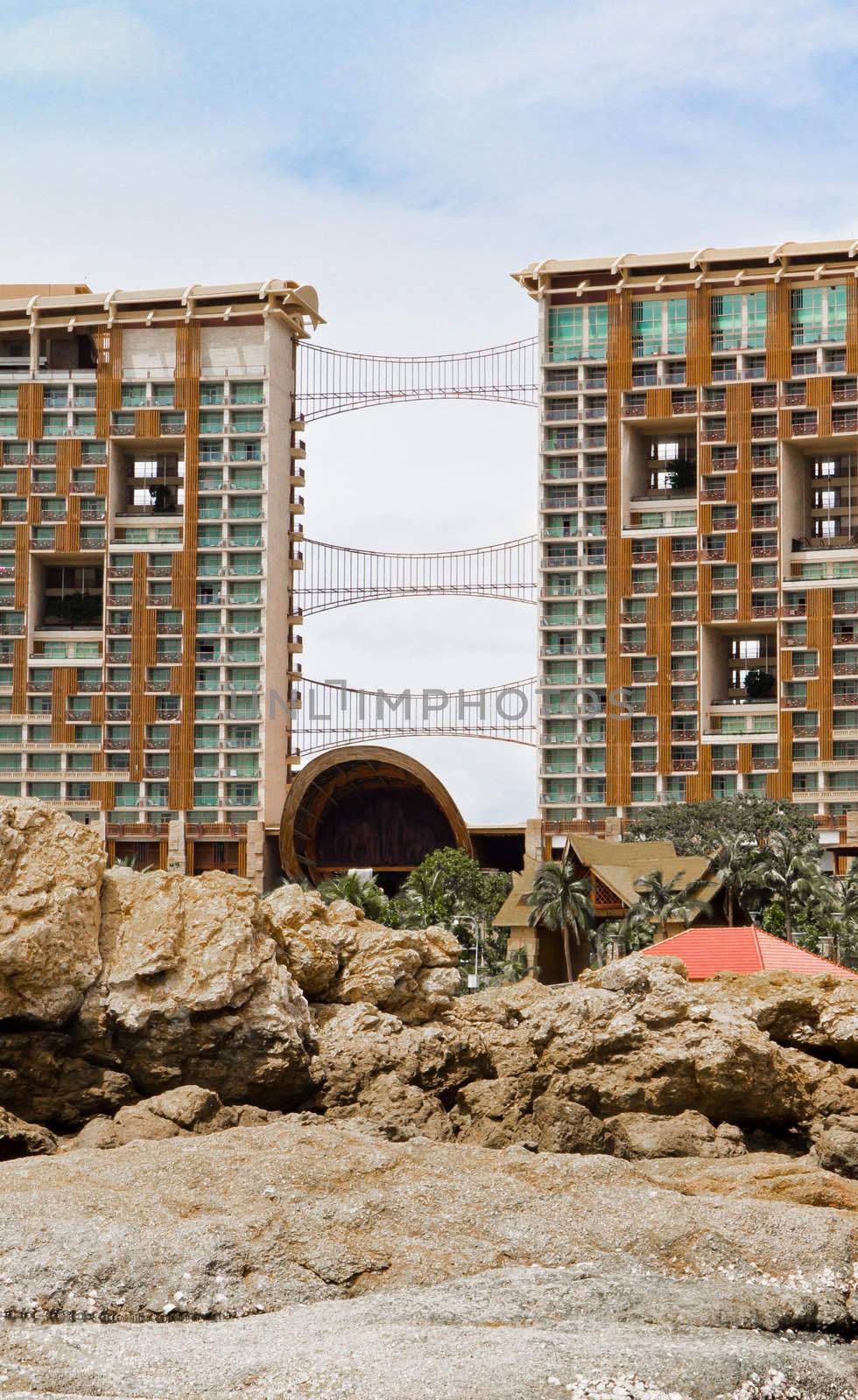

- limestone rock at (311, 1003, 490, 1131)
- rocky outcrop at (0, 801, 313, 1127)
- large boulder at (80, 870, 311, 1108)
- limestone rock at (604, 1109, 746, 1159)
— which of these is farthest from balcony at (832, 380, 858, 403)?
large boulder at (80, 870, 311, 1108)

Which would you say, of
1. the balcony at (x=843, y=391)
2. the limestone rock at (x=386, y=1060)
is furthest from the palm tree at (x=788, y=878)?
the limestone rock at (x=386, y=1060)

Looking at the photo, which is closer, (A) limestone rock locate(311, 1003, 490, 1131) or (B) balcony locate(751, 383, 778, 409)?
(A) limestone rock locate(311, 1003, 490, 1131)

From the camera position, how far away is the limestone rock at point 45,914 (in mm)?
29516

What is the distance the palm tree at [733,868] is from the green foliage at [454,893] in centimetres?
1419

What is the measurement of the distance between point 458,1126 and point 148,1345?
1170 cm

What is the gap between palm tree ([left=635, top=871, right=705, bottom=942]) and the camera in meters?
88.2

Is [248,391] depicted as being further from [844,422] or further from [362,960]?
[362,960]

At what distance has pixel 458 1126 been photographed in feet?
100

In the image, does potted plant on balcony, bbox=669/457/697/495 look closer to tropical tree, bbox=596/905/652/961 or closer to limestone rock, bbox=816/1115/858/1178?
tropical tree, bbox=596/905/652/961

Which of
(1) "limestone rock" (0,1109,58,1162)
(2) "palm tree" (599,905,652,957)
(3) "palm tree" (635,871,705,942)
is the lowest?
(2) "palm tree" (599,905,652,957)

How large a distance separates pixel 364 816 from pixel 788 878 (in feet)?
142

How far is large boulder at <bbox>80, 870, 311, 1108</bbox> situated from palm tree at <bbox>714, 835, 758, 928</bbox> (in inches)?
2449

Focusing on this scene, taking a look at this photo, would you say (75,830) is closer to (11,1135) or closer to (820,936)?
(11,1135)

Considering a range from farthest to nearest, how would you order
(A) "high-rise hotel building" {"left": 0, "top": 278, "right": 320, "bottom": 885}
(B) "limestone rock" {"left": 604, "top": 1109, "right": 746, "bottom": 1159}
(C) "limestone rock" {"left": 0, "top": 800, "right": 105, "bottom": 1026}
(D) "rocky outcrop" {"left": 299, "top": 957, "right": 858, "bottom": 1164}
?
(A) "high-rise hotel building" {"left": 0, "top": 278, "right": 320, "bottom": 885} → (D) "rocky outcrop" {"left": 299, "top": 957, "right": 858, "bottom": 1164} → (B) "limestone rock" {"left": 604, "top": 1109, "right": 746, "bottom": 1159} → (C) "limestone rock" {"left": 0, "top": 800, "right": 105, "bottom": 1026}
